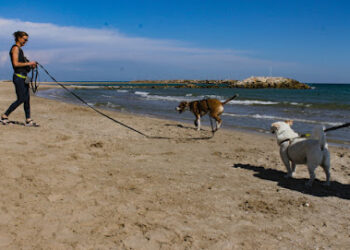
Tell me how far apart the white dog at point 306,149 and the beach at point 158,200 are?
0.38m

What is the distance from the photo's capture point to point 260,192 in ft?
14.1

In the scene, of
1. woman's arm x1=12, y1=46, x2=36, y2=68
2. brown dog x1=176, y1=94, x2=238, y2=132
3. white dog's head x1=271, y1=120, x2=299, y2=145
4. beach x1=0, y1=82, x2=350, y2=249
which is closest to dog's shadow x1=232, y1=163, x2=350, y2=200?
beach x1=0, y1=82, x2=350, y2=249

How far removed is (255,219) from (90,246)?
198 cm

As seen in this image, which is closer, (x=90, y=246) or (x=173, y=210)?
(x=90, y=246)

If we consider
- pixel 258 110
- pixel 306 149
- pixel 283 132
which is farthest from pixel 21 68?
pixel 258 110

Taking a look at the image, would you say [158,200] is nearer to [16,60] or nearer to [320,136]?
[320,136]

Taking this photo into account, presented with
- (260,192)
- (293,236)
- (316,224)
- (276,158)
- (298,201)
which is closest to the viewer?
(293,236)

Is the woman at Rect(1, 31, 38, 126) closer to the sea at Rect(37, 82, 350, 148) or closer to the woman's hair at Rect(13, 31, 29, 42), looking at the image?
the woman's hair at Rect(13, 31, 29, 42)

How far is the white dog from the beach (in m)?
0.38

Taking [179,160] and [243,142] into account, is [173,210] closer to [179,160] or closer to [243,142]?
[179,160]

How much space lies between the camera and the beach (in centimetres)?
288

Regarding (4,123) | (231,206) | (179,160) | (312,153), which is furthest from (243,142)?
(4,123)

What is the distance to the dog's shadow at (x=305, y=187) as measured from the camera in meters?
4.36

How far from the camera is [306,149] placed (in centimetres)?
443
